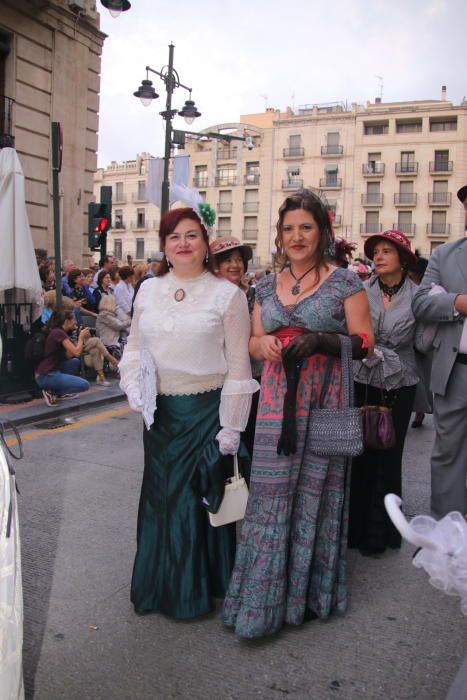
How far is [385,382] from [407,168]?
55.8 m

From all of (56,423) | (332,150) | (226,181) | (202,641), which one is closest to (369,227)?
(332,150)

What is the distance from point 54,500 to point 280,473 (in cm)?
247

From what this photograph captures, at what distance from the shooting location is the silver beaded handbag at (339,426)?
295 centimetres

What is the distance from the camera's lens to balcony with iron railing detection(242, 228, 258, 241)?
60688 mm

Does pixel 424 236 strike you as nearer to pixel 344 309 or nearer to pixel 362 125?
pixel 362 125

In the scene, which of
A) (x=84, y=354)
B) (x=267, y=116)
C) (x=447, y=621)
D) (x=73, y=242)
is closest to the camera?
(x=447, y=621)

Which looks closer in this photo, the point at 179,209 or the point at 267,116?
the point at 179,209

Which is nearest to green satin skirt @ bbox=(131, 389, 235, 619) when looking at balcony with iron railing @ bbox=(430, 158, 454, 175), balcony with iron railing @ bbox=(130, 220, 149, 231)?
balcony with iron railing @ bbox=(430, 158, 454, 175)

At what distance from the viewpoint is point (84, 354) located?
995 centimetres

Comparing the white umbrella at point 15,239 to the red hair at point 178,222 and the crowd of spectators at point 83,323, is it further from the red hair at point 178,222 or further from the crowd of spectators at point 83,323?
the red hair at point 178,222

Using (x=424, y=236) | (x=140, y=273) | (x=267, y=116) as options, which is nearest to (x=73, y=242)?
(x=140, y=273)

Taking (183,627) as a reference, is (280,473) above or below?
above

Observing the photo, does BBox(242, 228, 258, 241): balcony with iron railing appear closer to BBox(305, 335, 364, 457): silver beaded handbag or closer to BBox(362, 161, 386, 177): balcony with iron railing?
BBox(362, 161, 386, 177): balcony with iron railing

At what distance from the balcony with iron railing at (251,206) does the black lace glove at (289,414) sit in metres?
58.7
